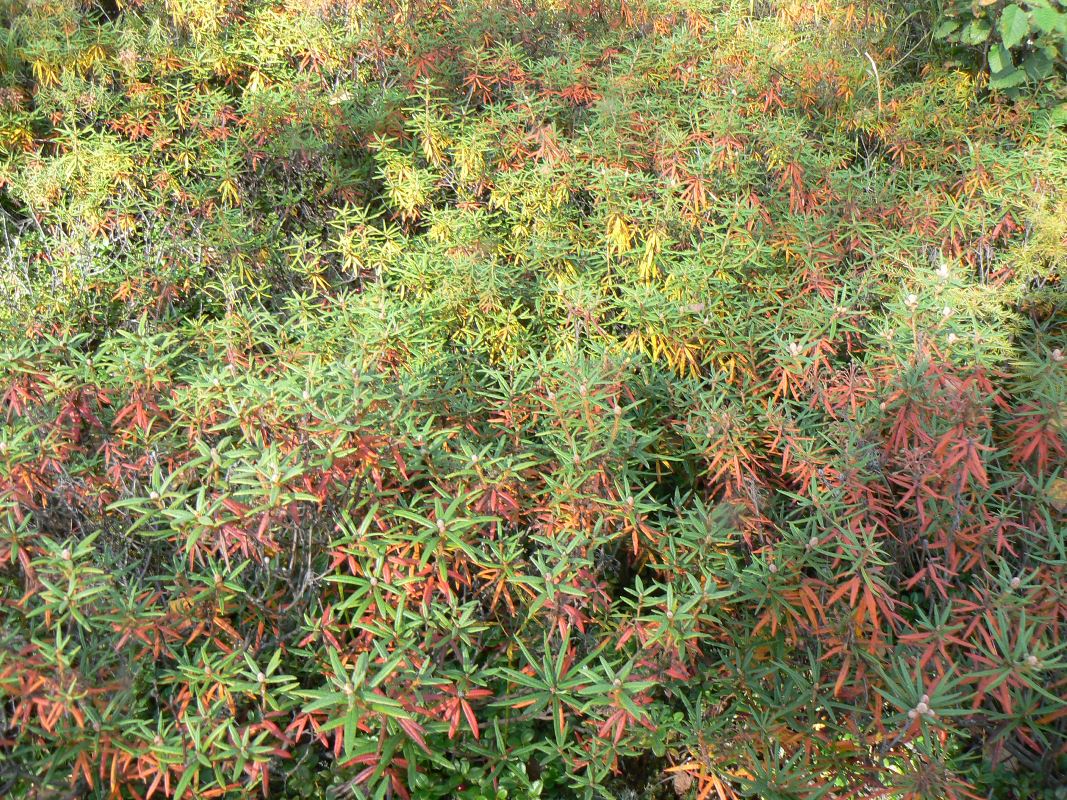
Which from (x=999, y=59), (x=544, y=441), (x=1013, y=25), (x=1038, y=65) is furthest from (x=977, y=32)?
(x=544, y=441)

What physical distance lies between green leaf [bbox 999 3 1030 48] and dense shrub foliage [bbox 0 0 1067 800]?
0.27 meters

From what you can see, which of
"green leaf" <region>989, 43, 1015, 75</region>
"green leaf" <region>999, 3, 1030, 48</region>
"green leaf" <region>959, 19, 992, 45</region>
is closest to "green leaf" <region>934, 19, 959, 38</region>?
"green leaf" <region>959, 19, 992, 45</region>

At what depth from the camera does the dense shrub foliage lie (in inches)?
77.9

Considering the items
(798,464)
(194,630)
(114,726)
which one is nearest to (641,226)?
(798,464)

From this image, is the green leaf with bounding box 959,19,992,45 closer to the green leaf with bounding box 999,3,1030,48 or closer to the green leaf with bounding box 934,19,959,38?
the green leaf with bounding box 934,19,959,38

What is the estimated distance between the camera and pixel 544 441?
8.53ft

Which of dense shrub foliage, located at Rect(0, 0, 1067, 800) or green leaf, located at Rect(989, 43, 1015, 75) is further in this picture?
green leaf, located at Rect(989, 43, 1015, 75)

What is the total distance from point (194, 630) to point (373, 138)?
2647 millimetres

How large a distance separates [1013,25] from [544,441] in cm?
284

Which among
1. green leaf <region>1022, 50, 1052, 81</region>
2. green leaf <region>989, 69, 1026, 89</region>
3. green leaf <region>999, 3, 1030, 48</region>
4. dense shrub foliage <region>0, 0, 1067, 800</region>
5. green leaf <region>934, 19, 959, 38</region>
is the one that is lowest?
dense shrub foliage <region>0, 0, 1067, 800</region>

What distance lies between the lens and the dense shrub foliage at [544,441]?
1979mm

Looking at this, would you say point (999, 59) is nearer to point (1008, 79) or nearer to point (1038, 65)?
point (1008, 79)

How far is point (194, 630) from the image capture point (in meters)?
2.00

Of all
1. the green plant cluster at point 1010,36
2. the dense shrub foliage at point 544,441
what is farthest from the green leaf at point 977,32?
the dense shrub foliage at point 544,441
